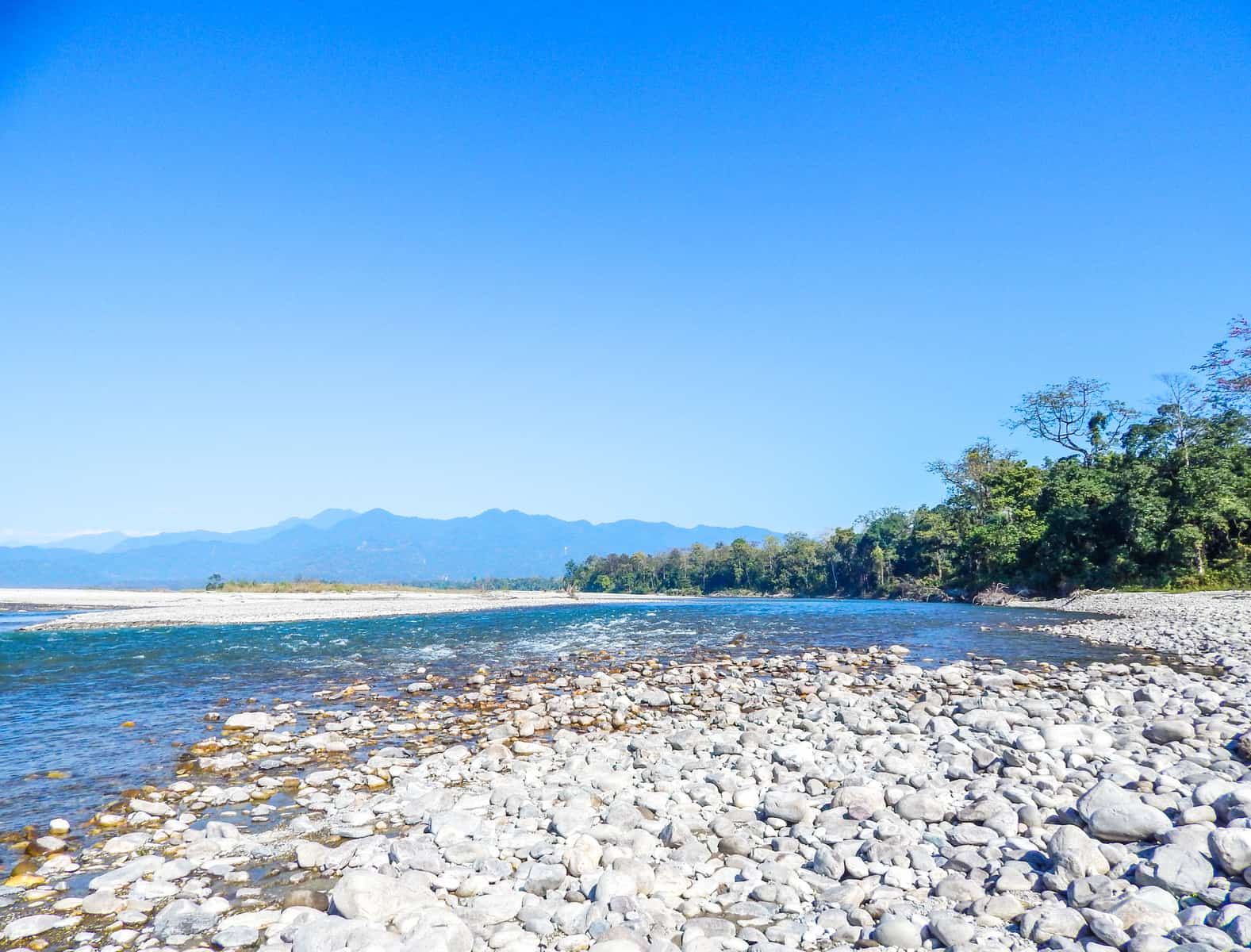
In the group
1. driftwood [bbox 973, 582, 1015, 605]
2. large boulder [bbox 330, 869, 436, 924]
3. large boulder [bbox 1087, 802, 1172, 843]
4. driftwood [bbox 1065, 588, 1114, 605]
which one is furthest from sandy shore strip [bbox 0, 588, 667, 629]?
large boulder [bbox 1087, 802, 1172, 843]

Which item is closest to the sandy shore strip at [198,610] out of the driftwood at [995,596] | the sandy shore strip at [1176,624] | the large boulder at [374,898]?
the large boulder at [374,898]

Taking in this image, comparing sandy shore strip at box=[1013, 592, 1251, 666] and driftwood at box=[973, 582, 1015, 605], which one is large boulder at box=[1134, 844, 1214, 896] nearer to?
sandy shore strip at box=[1013, 592, 1251, 666]

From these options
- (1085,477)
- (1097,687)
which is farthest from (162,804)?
(1085,477)

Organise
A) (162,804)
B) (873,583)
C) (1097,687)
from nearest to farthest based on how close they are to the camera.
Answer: (162,804) → (1097,687) → (873,583)

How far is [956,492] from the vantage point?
66.4 metres

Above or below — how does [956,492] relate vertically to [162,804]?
above

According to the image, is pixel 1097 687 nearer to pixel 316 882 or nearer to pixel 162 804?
pixel 316 882

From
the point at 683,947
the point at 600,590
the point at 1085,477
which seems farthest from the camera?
the point at 600,590

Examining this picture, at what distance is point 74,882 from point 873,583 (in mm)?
88540

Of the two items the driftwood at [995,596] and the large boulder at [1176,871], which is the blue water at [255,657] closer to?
the large boulder at [1176,871]

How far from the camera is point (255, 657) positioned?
20.6 m

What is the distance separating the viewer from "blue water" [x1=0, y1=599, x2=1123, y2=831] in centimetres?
918

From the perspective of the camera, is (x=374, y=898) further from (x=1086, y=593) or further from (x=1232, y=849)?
(x=1086, y=593)

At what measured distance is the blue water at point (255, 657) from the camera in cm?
918
